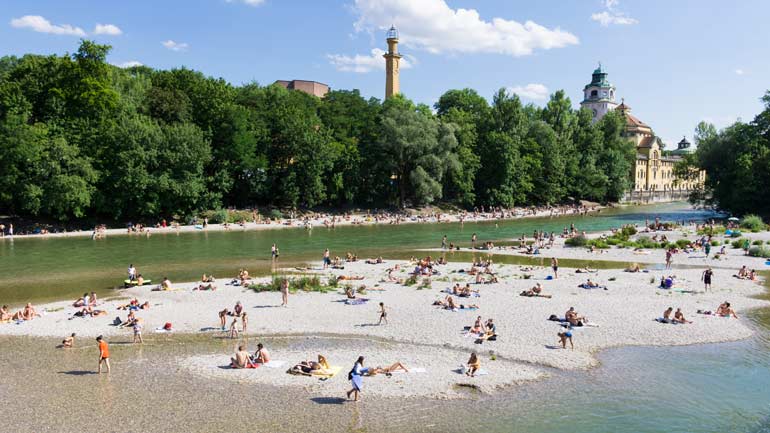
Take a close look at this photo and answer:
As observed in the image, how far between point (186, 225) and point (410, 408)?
165ft

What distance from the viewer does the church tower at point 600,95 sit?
13750cm

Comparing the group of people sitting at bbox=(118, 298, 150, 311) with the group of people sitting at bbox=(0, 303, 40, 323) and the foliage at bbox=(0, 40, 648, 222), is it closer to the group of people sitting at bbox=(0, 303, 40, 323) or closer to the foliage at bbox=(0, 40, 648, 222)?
the group of people sitting at bbox=(0, 303, 40, 323)

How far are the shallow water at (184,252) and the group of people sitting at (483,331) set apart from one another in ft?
58.1

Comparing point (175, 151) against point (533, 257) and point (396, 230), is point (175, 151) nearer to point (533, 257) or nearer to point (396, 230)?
point (396, 230)

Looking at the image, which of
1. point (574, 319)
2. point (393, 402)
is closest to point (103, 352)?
point (393, 402)

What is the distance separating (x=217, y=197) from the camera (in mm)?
62250

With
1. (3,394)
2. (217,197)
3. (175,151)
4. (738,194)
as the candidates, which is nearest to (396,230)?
(217,197)

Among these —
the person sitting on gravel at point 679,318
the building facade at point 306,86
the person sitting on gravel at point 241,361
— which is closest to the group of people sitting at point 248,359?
the person sitting on gravel at point 241,361

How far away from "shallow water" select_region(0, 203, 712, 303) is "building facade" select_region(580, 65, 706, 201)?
7205cm

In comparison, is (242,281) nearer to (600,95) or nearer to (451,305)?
(451,305)

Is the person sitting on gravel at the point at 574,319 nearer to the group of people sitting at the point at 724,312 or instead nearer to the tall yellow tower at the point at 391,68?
the group of people sitting at the point at 724,312

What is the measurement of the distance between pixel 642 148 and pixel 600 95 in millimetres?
17168

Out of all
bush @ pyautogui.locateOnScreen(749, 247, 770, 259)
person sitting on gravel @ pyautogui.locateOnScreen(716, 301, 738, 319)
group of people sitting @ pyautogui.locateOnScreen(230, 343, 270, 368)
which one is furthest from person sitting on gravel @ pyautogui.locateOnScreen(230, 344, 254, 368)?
bush @ pyautogui.locateOnScreen(749, 247, 770, 259)

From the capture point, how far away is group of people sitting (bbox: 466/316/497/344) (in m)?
19.5
